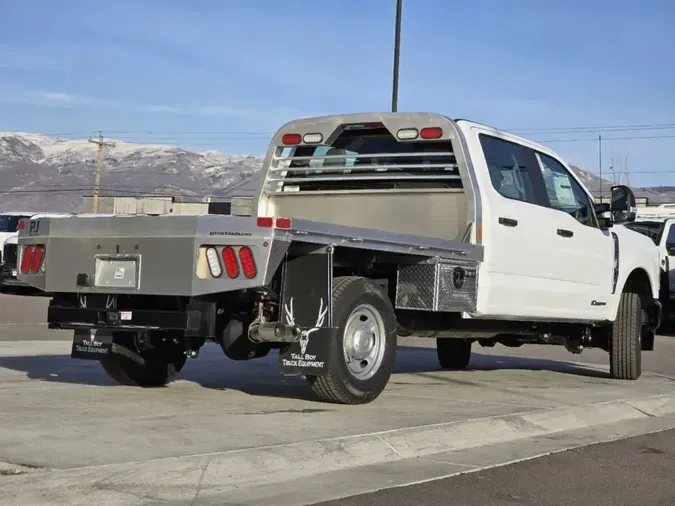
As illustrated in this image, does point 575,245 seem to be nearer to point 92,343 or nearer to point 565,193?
point 565,193

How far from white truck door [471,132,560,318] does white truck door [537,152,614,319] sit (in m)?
0.13

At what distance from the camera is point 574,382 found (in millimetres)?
11766

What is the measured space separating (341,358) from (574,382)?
4.51m

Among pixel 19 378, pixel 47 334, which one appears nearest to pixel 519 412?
pixel 19 378


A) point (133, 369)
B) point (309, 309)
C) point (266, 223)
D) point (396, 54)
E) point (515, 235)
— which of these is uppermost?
point (396, 54)

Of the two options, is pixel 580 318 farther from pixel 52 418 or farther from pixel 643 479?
pixel 52 418

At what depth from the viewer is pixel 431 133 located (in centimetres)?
965

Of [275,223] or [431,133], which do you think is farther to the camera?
[431,133]

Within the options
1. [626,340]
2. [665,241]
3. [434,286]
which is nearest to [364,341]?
[434,286]

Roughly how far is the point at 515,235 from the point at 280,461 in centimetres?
414

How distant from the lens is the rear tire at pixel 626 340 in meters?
11.7

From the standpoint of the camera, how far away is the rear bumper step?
780 centimetres

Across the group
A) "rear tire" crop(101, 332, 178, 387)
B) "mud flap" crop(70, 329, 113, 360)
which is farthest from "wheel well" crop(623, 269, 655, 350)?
"mud flap" crop(70, 329, 113, 360)

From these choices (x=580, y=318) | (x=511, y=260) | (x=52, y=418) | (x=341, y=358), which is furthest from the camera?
(x=580, y=318)
